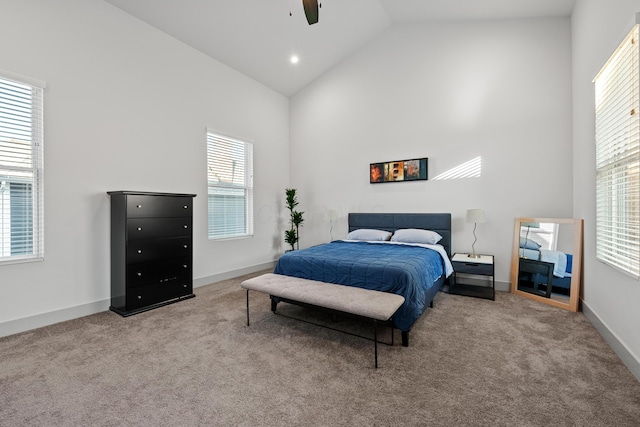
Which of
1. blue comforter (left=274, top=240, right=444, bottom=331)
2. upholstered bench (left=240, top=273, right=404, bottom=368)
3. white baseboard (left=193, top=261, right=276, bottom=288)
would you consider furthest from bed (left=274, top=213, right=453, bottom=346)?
white baseboard (left=193, top=261, right=276, bottom=288)

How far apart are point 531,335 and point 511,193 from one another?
212cm

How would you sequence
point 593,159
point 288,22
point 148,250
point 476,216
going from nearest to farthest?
point 593,159, point 148,250, point 476,216, point 288,22

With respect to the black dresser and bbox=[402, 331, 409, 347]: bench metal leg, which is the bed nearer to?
bbox=[402, 331, 409, 347]: bench metal leg

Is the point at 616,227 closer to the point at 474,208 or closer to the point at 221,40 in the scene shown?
the point at 474,208

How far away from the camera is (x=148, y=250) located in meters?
3.43

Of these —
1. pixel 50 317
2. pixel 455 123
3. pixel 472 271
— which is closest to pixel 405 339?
pixel 472 271

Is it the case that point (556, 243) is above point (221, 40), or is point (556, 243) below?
below

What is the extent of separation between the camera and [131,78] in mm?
3627

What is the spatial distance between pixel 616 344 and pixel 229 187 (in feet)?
16.2

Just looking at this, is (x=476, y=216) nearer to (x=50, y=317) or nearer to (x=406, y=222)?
(x=406, y=222)

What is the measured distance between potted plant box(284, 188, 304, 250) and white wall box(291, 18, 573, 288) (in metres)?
0.29

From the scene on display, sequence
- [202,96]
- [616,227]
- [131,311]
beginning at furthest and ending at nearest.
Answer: [202,96], [131,311], [616,227]

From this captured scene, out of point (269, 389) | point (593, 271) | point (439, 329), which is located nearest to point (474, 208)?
point (593, 271)

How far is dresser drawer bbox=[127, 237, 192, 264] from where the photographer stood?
329 cm
